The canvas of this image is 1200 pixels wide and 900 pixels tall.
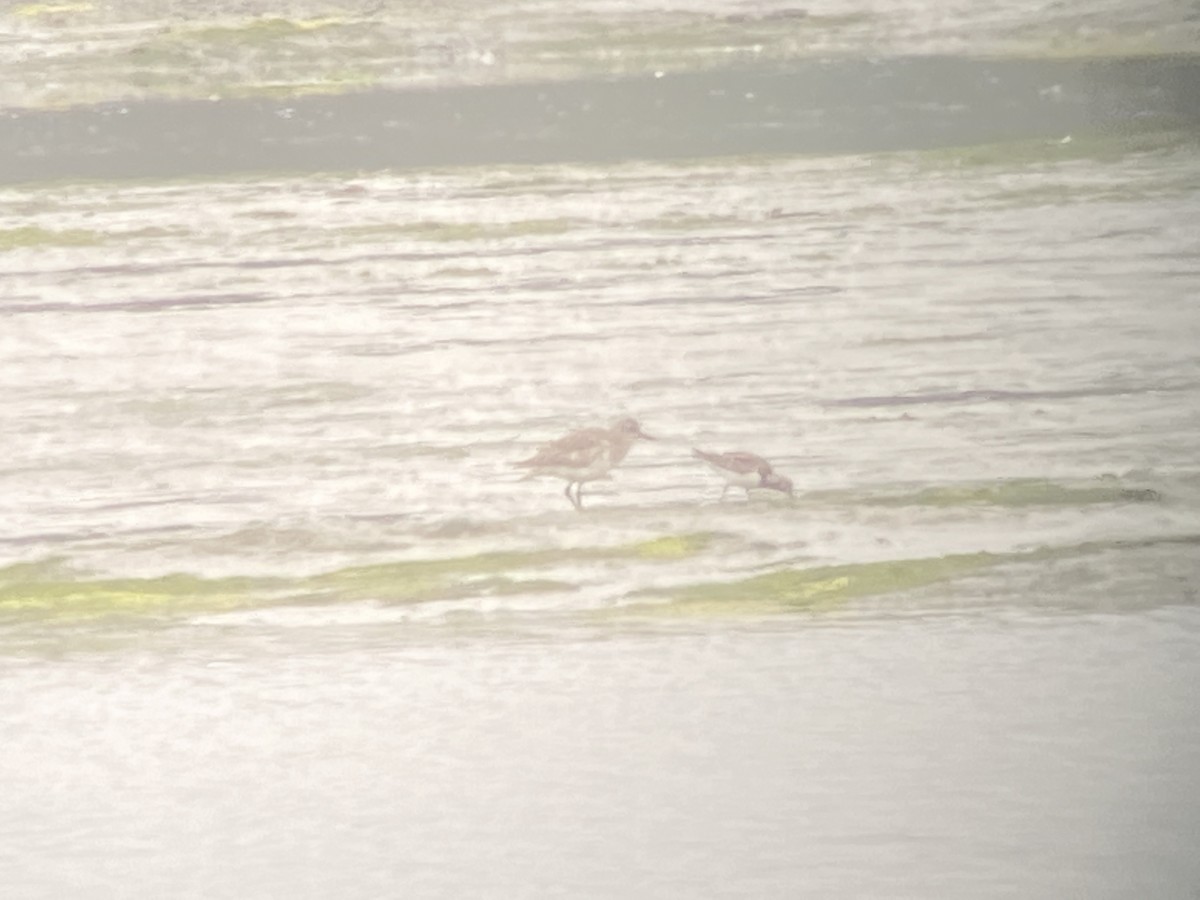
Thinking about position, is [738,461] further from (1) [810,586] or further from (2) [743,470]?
(1) [810,586]

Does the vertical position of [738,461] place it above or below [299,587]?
above

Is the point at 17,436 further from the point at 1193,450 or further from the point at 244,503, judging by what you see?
the point at 1193,450

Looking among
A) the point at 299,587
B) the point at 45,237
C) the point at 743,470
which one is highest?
the point at 45,237

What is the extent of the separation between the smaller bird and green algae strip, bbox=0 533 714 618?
107 mm

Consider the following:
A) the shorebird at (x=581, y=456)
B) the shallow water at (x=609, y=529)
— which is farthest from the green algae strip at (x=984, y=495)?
the shorebird at (x=581, y=456)

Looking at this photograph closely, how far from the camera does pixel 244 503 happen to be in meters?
1.14

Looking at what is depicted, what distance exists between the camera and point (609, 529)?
113 centimetres

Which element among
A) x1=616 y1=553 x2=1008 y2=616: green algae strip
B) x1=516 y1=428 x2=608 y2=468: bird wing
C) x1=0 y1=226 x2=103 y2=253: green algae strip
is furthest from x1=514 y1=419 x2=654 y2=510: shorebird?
x1=0 y1=226 x2=103 y2=253: green algae strip

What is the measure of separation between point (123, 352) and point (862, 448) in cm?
68

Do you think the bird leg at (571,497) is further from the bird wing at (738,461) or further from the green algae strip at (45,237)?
the green algae strip at (45,237)

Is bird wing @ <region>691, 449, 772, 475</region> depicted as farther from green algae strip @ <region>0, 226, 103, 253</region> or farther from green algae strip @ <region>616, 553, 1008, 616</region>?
green algae strip @ <region>0, 226, 103, 253</region>

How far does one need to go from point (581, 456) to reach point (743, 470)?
147mm

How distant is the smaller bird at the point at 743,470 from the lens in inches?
44.8

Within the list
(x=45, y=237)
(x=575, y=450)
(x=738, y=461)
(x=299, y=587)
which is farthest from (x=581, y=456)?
(x=45, y=237)
